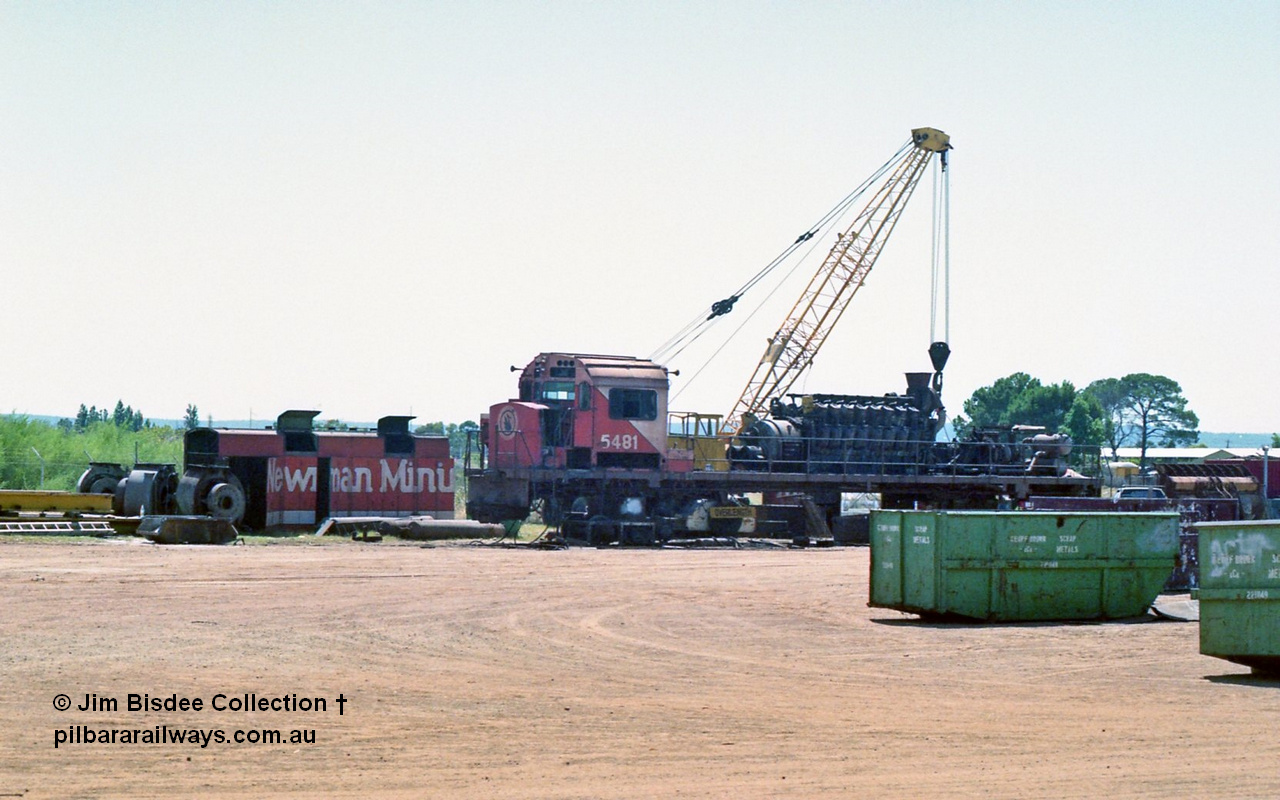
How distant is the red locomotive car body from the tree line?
191ft

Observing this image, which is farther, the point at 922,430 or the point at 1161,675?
the point at 922,430

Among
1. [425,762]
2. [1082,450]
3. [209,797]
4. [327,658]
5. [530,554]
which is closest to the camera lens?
[209,797]

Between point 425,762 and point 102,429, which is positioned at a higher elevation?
point 102,429

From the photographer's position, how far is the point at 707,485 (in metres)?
38.8

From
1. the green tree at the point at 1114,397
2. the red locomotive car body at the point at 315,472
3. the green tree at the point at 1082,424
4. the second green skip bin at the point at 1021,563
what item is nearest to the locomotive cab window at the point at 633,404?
the red locomotive car body at the point at 315,472

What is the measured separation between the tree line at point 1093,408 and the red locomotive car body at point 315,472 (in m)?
58.1

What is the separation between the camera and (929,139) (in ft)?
180

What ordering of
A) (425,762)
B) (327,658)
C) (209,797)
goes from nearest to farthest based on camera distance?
(209,797) → (425,762) → (327,658)

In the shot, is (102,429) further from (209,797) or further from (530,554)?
(209,797)

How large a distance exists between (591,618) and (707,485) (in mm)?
18402

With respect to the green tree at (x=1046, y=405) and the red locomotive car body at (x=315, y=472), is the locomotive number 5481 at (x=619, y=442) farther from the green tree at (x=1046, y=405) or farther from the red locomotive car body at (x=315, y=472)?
the green tree at (x=1046, y=405)

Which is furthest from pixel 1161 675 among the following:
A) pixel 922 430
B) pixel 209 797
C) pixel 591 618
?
pixel 922 430

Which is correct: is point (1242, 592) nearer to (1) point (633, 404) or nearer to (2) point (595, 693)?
(2) point (595, 693)

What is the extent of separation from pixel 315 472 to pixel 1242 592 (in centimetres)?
2573
